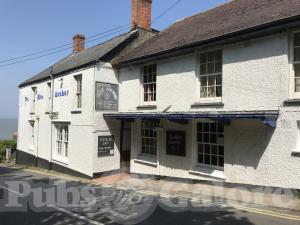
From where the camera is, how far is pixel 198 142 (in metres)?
12.3

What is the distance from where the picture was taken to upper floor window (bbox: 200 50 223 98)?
11.7 m

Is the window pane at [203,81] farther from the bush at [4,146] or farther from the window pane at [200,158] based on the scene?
the bush at [4,146]

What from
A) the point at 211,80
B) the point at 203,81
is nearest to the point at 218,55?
the point at 211,80

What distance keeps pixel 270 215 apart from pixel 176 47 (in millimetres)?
7468

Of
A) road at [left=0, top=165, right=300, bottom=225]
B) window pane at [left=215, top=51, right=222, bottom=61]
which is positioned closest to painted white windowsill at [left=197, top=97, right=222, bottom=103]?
window pane at [left=215, top=51, right=222, bottom=61]

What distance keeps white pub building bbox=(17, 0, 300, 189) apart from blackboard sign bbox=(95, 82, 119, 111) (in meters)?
0.05

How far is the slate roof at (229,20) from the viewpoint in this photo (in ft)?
33.8

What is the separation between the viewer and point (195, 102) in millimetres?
12148

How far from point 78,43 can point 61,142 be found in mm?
10138

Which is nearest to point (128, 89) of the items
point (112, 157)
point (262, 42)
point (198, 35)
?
point (112, 157)

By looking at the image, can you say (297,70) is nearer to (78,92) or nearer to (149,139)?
(149,139)

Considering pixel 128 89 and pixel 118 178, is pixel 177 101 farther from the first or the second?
pixel 118 178

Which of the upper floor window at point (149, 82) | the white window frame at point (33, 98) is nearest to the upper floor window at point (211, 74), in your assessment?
the upper floor window at point (149, 82)

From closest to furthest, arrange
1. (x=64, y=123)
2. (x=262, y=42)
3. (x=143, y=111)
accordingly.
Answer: (x=262, y=42) → (x=143, y=111) → (x=64, y=123)
